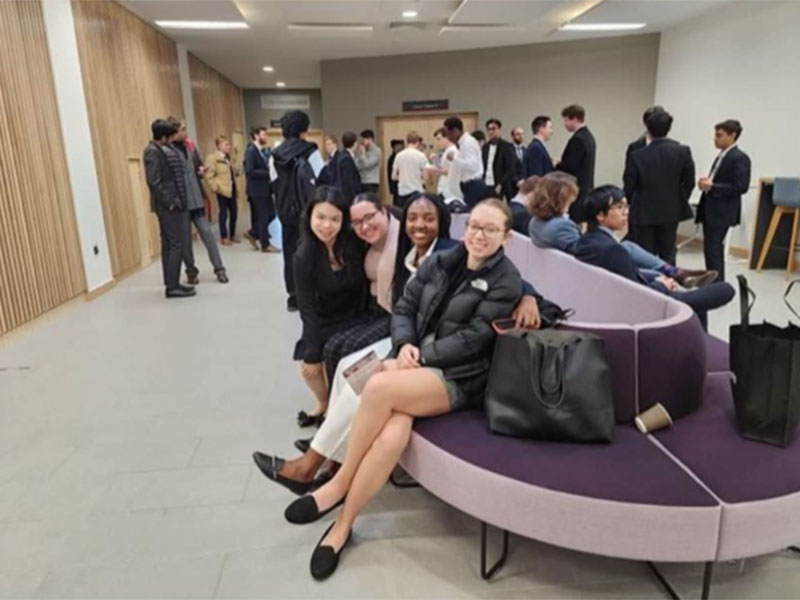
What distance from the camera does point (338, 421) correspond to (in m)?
2.14

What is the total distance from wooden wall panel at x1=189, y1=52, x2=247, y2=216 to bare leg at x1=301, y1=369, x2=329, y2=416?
801cm

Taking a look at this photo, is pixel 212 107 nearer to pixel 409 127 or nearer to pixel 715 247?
pixel 409 127

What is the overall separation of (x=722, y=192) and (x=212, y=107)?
32.7 feet

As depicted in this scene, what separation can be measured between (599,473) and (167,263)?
193 inches

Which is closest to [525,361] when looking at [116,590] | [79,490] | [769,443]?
[769,443]

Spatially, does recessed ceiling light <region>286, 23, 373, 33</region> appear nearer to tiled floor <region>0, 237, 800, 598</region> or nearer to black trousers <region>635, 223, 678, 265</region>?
black trousers <region>635, 223, 678, 265</region>

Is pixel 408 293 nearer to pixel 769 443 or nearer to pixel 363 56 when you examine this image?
pixel 769 443

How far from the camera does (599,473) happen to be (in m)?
1.58

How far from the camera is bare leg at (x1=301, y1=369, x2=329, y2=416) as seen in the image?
2701mm

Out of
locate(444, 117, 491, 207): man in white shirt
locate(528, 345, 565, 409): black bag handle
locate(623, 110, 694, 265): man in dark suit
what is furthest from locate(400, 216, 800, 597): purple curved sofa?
locate(444, 117, 491, 207): man in white shirt

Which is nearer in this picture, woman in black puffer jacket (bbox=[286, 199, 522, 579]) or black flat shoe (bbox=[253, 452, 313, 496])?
woman in black puffer jacket (bbox=[286, 199, 522, 579])

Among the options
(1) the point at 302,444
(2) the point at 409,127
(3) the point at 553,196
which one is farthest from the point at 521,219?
(2) the point at 409,127

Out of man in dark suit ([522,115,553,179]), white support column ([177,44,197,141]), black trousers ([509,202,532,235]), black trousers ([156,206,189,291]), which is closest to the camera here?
black trousers ([509,202,532,235])

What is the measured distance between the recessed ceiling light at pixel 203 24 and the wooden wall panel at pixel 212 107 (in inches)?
84.9
